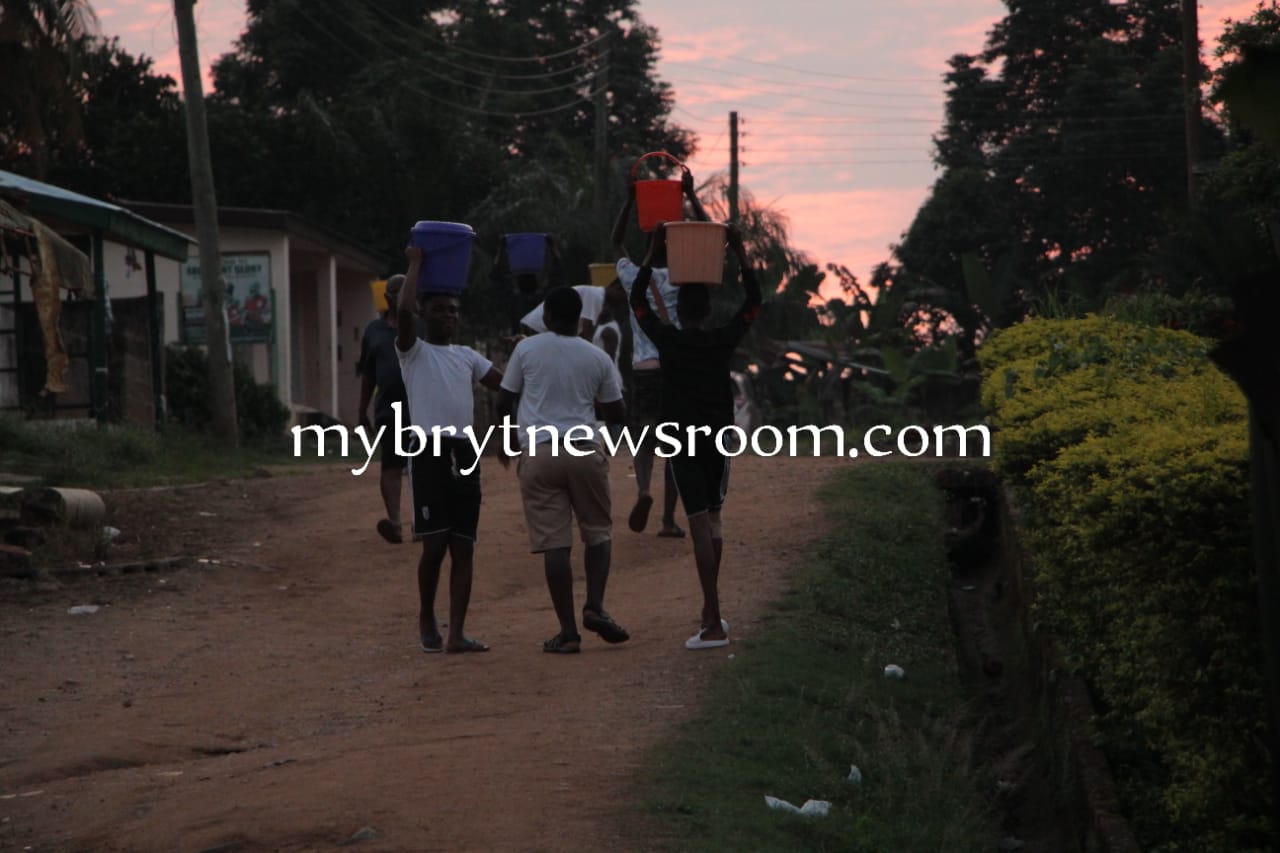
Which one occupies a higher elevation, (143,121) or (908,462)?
(143,121)

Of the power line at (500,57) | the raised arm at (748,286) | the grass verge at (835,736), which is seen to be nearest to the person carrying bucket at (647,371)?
the raised arm at (748,286)

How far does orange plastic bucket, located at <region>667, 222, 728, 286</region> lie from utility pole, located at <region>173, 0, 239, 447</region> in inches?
524

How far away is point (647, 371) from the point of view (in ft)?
37.9

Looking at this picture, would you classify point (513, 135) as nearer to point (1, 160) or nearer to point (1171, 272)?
point (1, 160)

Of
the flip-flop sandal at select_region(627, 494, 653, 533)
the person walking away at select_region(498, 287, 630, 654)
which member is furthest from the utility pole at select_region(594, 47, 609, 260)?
the person walking away at select_region(498, 287, 630, 654)

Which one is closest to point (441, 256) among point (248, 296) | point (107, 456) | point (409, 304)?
point (409, 304)

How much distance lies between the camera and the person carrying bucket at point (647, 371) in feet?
A: 34.5

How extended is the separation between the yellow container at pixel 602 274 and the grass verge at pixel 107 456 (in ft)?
19.2

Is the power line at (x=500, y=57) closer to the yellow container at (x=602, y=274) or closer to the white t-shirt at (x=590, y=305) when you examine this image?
the yellow container at (x=602, y=274)

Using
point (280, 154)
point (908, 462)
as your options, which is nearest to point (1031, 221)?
point (280, 154)

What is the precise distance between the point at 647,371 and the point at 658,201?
49.2 inches

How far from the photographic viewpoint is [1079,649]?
7.70m

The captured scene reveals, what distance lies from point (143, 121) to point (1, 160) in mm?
6265

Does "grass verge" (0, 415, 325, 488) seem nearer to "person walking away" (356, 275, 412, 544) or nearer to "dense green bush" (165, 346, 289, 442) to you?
"dense green bush" (165, 346, 289, 442)
